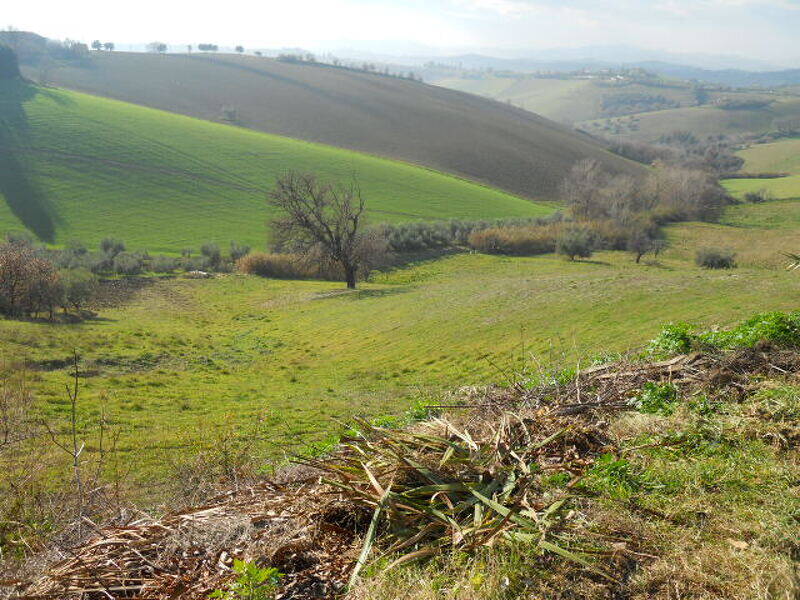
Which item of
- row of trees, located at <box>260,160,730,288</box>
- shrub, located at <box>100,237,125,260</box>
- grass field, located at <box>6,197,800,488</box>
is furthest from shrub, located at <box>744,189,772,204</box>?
shrub, located at <box>100,237,125,260</box>

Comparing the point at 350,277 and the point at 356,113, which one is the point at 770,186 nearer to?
the point at 356,113

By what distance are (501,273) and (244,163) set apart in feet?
153

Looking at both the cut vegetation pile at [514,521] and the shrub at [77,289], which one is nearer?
the cut vegetation pile at [514,521]

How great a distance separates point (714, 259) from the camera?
48.7 metres

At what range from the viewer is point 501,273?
47531 millimetres

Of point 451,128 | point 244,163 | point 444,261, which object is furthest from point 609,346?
point 451,128

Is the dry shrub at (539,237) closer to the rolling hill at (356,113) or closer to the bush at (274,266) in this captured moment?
the bush at (274,266)

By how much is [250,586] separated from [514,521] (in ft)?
5.63

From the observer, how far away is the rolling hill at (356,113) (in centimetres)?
9912

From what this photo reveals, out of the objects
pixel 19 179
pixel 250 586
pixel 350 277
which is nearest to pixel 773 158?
pixel 350 277

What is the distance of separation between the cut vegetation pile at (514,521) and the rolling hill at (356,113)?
88.7 meters

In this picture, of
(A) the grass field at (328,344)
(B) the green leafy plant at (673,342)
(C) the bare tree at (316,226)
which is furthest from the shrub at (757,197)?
(B) the green leafy plant at (673,342)

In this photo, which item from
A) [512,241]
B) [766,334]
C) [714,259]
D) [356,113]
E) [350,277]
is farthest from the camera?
[356,113]

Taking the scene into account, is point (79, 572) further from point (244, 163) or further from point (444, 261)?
point (244, 163)
